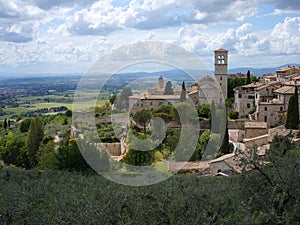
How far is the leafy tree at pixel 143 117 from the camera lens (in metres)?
22.6

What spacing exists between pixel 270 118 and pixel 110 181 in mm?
20688

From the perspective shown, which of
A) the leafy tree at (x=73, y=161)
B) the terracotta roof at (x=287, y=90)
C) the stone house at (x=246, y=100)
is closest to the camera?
the leafy tree at (x=73, y=161)

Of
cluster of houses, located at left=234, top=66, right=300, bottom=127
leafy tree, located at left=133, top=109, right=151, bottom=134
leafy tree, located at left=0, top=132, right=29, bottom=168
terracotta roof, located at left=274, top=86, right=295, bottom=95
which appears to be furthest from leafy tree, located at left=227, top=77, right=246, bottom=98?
leafy tree, located at left=0, top=132, right=29, bottom=168

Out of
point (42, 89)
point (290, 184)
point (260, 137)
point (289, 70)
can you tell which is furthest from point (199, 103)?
point (42, 89)

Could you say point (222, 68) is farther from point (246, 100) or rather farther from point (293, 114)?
point (293, 114)

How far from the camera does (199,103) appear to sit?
34500 mm

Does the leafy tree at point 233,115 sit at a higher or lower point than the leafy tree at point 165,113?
lower

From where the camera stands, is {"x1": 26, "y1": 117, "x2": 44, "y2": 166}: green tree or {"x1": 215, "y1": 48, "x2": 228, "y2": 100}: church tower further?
{"x1": 215, "y1": 48, "x2": 228, "y2": 100}: church tower

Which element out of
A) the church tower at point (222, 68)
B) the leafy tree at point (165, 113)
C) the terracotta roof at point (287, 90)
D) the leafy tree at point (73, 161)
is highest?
the church tower at point (222, 68)

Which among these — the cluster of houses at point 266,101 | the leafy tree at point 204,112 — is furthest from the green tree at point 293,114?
the leafy tree at point 204,112

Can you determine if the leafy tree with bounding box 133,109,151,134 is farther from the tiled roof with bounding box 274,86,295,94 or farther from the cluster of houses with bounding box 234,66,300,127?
the tiled roof with bounding box 274,86,295,94

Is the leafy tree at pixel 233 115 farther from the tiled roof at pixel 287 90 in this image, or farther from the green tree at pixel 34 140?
the green tree at pixel 34 140

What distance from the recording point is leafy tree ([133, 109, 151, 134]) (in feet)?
74.3

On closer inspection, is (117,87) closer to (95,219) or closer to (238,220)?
(95,219)
